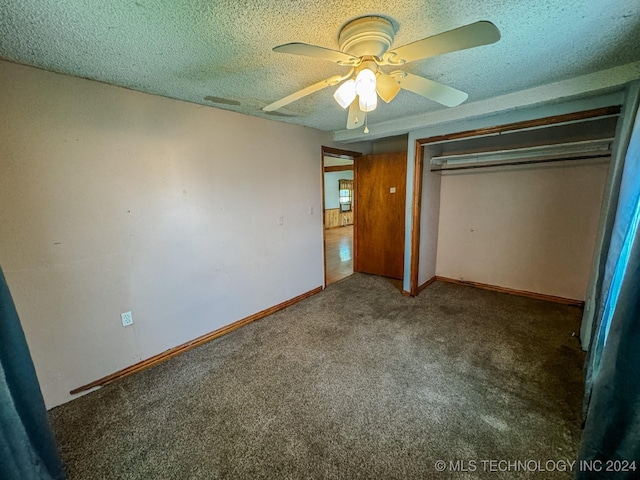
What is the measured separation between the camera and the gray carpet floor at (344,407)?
136 centimetres

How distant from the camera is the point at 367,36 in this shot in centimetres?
121

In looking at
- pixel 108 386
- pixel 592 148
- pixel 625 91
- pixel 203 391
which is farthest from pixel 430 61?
pixel 108 386

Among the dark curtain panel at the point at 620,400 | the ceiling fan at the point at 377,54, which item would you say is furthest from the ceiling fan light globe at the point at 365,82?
the dark curtain panel at the point at 620,400

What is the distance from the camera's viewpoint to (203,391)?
186cm

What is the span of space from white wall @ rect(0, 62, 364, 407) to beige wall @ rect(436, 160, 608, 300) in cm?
266

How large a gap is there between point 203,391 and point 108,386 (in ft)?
2.48

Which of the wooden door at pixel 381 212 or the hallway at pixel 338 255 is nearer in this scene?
the wooden door at pixel 381 212

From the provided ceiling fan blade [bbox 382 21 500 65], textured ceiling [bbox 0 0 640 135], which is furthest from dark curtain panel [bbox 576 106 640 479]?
textured ceiling [bbox 0 0 640 135]

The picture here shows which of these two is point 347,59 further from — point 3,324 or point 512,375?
point 512,375

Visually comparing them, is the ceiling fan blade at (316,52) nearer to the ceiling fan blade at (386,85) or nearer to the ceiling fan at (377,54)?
the ceiling fan at (377,54)

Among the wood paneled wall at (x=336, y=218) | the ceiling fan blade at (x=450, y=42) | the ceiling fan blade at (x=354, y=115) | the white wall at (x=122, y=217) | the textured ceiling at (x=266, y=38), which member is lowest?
the wood paneled wall at (x=336, y=218)

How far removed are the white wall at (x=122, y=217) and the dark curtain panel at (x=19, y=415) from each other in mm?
847

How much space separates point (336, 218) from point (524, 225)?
625cm

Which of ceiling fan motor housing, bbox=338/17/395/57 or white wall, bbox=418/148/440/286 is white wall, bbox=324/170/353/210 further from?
ceiling fan motor housing, bbox=338/17/395/57
